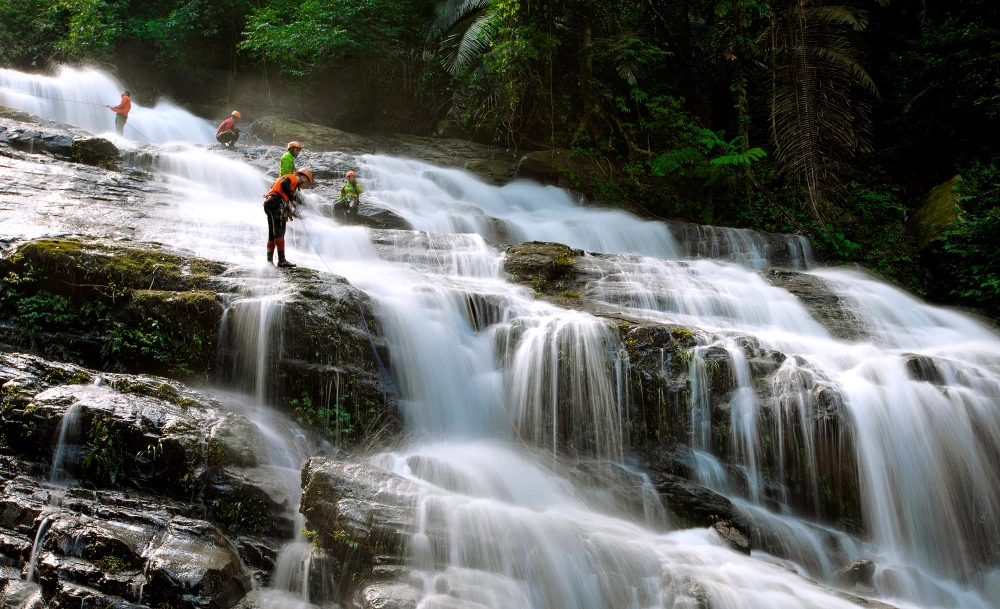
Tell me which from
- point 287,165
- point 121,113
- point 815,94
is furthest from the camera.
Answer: point 121,113

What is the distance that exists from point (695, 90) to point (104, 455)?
16847 mm

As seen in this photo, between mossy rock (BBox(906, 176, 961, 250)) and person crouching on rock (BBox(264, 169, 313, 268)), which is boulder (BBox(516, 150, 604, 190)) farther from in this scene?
person crouching on rock (BBox(264, 169, 313, 268))

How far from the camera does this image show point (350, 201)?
11.7 meters

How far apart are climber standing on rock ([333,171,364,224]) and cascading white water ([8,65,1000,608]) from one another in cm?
51

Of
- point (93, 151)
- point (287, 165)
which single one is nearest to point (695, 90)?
point (287, 165)

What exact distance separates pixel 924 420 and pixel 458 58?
1492 centimetres

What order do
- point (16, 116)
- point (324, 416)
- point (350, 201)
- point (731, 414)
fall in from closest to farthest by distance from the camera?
point (324, 416)
point (731, 414)
point (350, 201)
point (16, 116)

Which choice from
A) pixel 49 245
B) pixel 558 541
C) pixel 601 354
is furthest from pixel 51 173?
pixel 558 541

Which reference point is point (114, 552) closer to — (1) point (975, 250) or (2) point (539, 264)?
(2) point (539, 264)

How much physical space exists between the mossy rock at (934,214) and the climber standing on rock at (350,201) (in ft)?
36.8

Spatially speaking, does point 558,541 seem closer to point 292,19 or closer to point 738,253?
point 738,253

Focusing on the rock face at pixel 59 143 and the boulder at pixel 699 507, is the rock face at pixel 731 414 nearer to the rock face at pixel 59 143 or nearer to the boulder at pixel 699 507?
the boulder at pixel 699 507

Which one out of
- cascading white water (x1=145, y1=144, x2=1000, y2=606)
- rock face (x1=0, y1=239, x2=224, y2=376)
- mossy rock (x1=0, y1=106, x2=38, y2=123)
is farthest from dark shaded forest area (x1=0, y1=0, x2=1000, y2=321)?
rock face (x1=0, y1=239, x2=224, y2=376)

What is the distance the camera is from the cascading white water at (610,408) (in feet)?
15.9
